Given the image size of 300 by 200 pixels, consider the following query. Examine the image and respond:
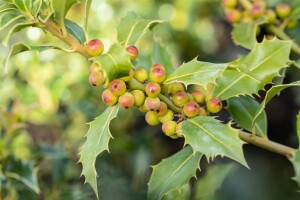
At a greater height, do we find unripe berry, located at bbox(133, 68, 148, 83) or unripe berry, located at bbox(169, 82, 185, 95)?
unripe berry, located at bbox(133, 68, 148, 83)

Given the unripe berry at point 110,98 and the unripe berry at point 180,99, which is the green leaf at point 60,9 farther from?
the unripe berry at point 180,99

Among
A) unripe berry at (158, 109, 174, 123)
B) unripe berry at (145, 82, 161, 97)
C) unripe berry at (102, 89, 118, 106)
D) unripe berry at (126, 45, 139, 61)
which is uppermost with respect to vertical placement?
unripe berry at (126, 45, 139, 61)

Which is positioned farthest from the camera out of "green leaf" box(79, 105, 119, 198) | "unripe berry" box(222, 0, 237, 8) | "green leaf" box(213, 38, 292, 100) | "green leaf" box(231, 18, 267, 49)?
"unripe berry" box(222, 0, 237, 8)

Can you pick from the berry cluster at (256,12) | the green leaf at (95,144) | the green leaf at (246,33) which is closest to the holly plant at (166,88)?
the green leaf at (95,144)

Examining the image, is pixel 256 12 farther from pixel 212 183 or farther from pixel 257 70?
pixel 212 183

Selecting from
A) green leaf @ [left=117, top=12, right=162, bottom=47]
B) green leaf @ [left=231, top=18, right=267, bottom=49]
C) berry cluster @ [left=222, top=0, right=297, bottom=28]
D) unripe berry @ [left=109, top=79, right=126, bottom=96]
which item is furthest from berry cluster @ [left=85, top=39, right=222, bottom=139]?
berry cluster @ [left=222, top=0, right=297, bottom=28]

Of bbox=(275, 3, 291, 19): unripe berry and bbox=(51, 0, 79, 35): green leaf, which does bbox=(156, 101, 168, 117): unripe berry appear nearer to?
bbox=(51, 0, 79, 35): green leaf
